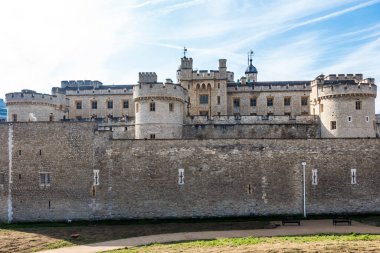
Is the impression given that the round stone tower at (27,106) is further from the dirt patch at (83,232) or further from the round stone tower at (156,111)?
the dirt patch at (83,232)

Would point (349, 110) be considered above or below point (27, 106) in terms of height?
below

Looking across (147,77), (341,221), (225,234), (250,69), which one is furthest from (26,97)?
(250,69)

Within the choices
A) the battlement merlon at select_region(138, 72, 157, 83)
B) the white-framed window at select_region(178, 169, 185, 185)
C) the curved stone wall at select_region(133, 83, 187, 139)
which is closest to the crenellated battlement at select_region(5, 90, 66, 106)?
the curved stone wall at select_region(133, 83, 187, 139)

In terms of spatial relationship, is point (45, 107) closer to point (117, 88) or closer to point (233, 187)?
point (117, 88)

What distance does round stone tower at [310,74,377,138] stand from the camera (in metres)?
37.3

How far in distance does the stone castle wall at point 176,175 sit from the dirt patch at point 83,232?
1971mm

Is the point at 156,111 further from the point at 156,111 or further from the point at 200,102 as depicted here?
the point at 200,102

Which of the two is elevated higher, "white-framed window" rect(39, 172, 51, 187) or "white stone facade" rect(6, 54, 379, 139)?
"white stone facade" rect(6, 54, 379, 139)

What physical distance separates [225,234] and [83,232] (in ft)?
31.0

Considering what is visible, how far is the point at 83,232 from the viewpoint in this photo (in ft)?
90.9

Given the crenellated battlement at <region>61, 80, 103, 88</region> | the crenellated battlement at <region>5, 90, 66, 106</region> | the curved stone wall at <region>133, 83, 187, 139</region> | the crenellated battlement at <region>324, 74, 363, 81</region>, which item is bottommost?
the curved stone wall at <region>133, 83, 187, 139</region>

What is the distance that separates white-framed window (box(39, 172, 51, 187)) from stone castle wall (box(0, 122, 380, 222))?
0.27 meters

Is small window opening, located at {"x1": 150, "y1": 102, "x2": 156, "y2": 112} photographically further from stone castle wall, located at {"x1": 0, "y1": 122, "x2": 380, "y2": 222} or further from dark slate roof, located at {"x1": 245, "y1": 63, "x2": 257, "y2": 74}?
dark slate roof, located at {"x1": 245, "y1": 63, "x2": 257, "y2": 74}

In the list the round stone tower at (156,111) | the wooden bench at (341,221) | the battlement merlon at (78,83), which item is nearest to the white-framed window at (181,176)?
the round stone tower at (156,111)
